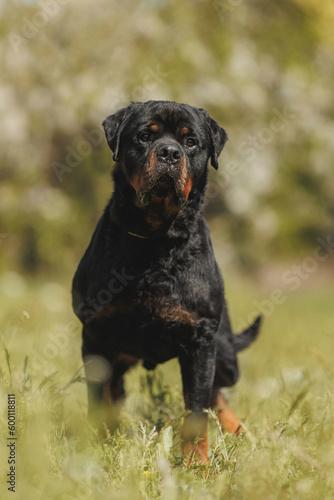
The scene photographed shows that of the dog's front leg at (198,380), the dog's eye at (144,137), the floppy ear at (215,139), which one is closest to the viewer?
the dog's front leg at (198,380)

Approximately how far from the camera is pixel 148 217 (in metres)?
2.70

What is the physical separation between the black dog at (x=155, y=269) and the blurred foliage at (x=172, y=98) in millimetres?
5233

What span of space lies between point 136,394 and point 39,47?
21.6 ft

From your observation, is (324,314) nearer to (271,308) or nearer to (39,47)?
(271,308)

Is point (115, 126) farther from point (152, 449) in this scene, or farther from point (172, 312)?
point (152, 449)

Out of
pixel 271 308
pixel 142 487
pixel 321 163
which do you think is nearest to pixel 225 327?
pixel 142 487

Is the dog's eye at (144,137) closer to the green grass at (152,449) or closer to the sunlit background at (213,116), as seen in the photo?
the green grass at (152,449)

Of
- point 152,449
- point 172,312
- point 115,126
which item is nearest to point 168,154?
point 115,126

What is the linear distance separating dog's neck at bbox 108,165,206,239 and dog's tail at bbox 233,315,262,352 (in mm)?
966

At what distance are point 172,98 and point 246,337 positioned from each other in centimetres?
582

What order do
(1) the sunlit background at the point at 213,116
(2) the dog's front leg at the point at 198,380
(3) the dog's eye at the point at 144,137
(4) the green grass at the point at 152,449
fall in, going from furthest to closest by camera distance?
(1) the sunlit background at the point at 213,116 → (3) the dog's eye at the point at 144,137 → (2) the dog's front leg at the point at 198,380 → (4) the green grass at the point at 152,449

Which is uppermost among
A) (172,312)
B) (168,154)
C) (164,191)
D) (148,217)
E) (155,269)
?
(168,154)

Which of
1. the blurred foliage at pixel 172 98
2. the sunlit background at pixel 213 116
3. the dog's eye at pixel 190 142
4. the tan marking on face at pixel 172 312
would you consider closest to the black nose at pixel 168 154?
the dog's eye at pixel 190 142

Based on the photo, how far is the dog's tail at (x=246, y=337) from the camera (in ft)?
11.2
